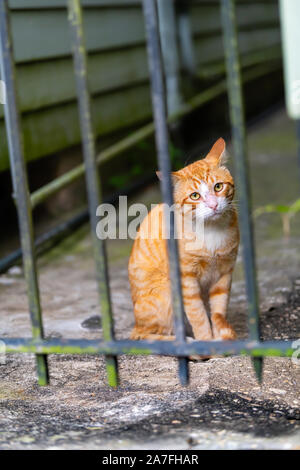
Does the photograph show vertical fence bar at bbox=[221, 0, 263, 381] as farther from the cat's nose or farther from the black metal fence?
the cat's nose

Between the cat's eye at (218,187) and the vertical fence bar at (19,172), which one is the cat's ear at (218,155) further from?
the vertical fence bar at (19,172)

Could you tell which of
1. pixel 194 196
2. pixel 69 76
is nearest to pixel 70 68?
pixel 69 76

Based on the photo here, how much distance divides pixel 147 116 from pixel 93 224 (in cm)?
469

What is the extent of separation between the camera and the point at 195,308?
2.84 metres

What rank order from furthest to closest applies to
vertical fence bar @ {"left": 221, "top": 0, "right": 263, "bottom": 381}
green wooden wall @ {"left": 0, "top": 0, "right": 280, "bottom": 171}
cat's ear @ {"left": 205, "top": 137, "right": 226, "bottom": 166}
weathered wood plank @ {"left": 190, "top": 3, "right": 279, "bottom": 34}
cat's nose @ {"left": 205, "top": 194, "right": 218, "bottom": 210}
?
weathered wood plank @ {"left": 190, "top": 3, "right": 279, "bottom": 34}
green wooden wall @ {"left": 0, "top": 0, "right": 280, "bottom": 171}
cat's ear @ {"left": 205, "top": 137, "right": 226, "bottom": 166}
cat's nose @ {"left": 205, "top": 194, "right": 218, "bottom": 210}
vertical fence bar @ {"left": 221, "top": 0, "right": 263, "bottom": 381}

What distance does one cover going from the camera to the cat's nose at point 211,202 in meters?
2.79

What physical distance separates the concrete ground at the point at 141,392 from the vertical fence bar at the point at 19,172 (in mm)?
206

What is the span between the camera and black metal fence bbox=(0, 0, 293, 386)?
5.28ft

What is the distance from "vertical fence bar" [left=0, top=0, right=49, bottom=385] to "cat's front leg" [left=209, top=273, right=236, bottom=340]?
3.73ft

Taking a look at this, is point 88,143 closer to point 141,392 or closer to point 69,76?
point 141,392

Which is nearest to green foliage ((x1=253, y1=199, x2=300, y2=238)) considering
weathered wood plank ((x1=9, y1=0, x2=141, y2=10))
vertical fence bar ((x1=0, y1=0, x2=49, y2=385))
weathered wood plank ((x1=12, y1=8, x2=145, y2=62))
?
vertical fence bar ((x1=0, y1=0, x2=49, y2=385))

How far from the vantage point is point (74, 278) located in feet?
13.1
